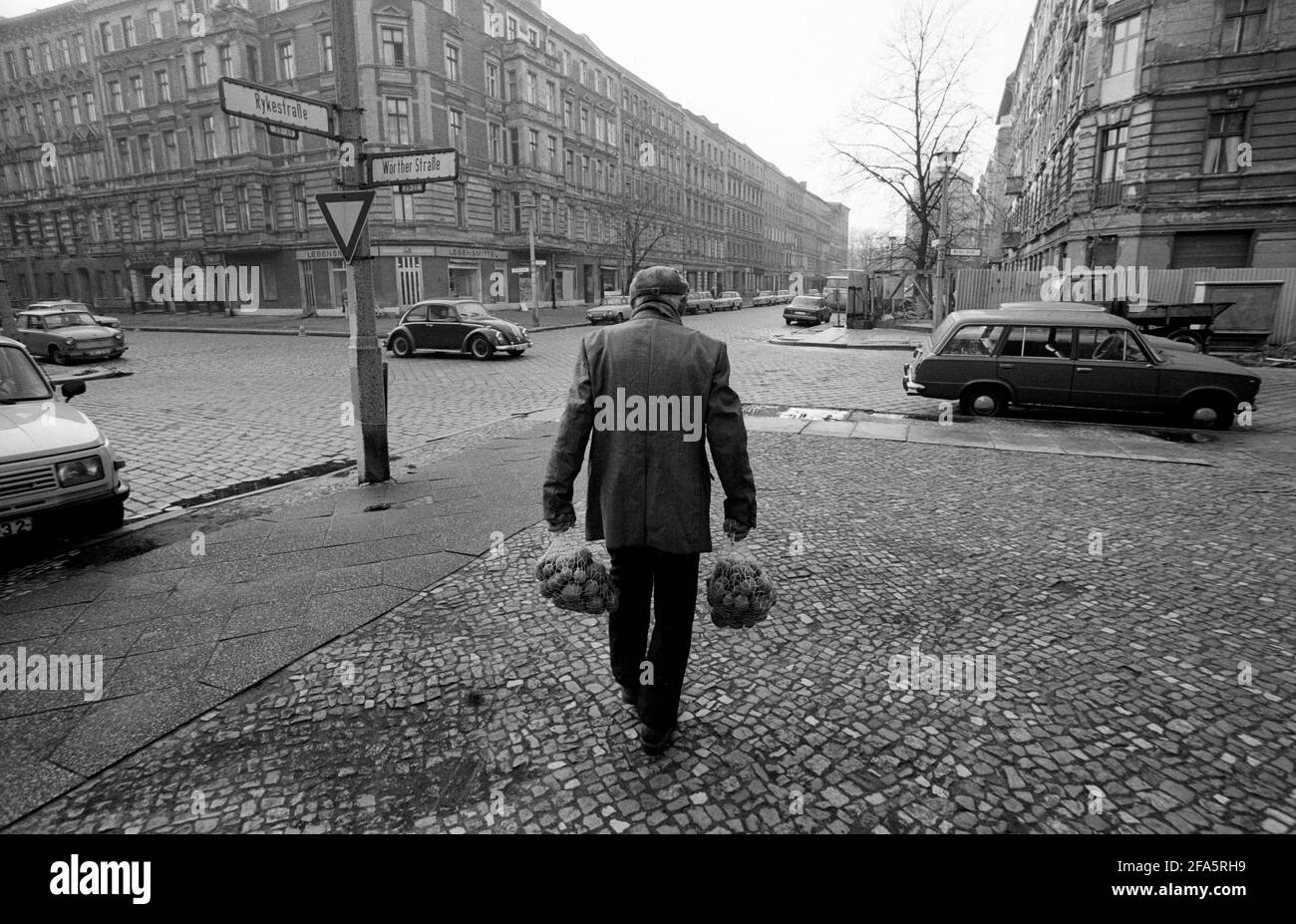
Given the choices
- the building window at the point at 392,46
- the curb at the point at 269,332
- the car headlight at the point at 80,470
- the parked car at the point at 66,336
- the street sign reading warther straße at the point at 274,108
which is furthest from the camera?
the building window at the point at 392,46

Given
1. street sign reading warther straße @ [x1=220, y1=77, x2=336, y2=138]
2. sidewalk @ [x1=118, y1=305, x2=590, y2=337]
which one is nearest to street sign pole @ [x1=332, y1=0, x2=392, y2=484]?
street sign reading warther straße @ [x1=220, y1=77, x2=336, y2=138]

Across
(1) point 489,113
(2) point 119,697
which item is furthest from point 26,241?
(2) point 119,697

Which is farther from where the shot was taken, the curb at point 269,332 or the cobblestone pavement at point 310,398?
the curb at point 269,332

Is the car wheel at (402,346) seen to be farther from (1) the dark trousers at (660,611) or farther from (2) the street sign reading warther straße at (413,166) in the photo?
(1) the dark trousers at (660,611)

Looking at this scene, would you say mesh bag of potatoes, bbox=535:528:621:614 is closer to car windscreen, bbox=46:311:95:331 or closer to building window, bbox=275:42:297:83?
car windscreen, bbox=46:311:95:331

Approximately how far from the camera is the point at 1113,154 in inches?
1028

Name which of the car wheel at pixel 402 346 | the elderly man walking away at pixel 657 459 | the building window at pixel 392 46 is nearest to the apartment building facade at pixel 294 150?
the building window at pixel 392 46

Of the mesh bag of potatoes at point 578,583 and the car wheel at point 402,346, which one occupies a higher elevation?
the car wheel at point 402,346

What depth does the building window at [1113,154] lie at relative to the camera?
84.1 ft

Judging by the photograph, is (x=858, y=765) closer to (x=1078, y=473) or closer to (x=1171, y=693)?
(x=1171, y=693)

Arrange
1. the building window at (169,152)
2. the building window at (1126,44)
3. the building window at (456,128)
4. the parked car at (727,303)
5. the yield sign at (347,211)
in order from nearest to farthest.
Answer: the yield sign at (347,211)
the building window at (1126,44)
the building window at (456,128)
the building window at (169,152)
the parked car at (727,303)

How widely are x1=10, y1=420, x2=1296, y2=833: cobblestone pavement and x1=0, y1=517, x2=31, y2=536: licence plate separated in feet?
9.42

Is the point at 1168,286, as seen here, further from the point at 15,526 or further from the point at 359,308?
the point at 15,526

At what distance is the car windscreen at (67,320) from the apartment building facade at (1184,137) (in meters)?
32.9
